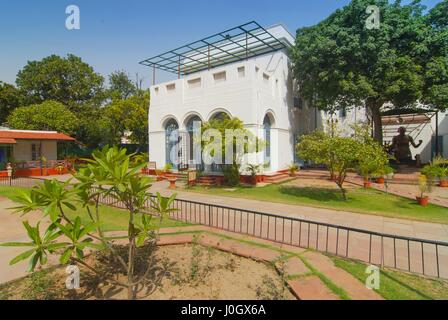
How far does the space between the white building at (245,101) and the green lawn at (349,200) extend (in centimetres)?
323

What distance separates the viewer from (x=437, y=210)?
830cm

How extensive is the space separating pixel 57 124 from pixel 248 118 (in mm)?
19806

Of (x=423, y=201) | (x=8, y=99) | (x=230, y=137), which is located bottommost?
(x=423, y=201)

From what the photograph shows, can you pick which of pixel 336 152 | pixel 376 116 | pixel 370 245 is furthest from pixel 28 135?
pixel 376 116

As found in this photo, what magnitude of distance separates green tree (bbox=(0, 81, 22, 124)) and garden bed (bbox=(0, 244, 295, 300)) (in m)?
31.1

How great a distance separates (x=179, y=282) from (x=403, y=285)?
3374 millimetres

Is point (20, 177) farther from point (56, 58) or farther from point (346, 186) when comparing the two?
point (346, 186)

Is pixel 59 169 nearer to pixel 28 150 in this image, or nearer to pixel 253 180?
pixel 28 150

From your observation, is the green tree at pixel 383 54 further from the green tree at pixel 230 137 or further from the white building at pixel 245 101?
the green tree at pixel 230 137

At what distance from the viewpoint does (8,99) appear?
86.1 feet

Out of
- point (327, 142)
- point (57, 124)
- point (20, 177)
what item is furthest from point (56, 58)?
point (327, 142)

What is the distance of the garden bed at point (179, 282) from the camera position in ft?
11.2

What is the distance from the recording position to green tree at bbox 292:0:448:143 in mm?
13320
